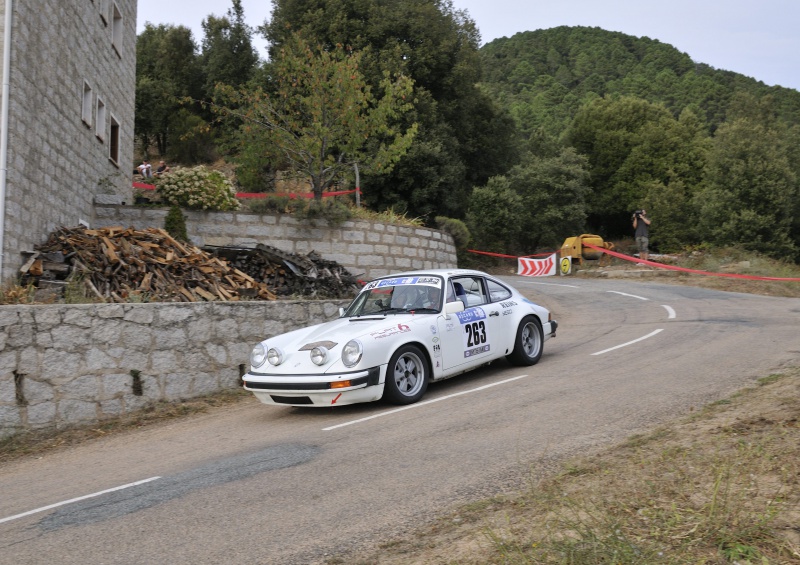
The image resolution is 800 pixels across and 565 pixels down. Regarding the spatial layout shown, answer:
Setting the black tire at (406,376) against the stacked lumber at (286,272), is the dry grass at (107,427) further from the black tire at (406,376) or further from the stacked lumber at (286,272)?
the stacked lumber at (286,272)

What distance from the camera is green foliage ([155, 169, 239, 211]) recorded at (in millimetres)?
16641

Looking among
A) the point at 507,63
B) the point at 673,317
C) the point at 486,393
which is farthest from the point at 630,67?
the point at 486,393

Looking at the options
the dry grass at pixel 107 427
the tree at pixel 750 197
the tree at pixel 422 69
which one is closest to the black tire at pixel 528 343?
the dry grass at pixel 107 427

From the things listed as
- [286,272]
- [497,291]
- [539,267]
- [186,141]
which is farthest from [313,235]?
[186,141]

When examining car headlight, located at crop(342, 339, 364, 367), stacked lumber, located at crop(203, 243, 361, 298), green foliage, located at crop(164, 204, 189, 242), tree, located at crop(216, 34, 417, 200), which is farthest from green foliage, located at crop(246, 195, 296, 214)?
car headlight, located at crop(342, 339, 364, 367)

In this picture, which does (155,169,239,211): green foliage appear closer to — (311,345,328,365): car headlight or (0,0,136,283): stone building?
(0,0,136,283): stone building

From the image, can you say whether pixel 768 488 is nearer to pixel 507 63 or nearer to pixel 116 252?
pixel 116 252

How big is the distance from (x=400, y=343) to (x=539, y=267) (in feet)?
80.7

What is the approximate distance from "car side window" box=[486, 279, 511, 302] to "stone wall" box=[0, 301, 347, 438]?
3.24m

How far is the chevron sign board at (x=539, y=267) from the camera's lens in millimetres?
31422

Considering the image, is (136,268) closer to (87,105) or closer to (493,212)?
(87,105)

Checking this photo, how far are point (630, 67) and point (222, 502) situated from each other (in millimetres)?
96501

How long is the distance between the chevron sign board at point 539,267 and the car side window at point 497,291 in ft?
68.9

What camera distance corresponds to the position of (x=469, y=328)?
9516 millimetres
